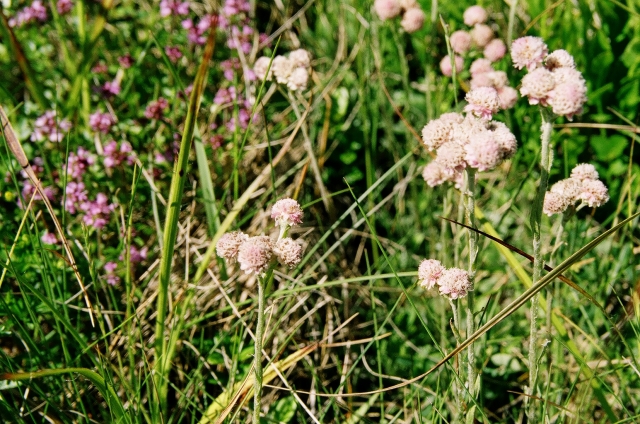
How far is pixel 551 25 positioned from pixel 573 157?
66 centimetres

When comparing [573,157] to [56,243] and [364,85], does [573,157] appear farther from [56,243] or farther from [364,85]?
[56,243]

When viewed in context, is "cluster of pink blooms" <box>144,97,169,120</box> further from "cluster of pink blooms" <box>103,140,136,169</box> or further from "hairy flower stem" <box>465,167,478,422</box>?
"hairy flower stem" <box>465,167,478,422</box>

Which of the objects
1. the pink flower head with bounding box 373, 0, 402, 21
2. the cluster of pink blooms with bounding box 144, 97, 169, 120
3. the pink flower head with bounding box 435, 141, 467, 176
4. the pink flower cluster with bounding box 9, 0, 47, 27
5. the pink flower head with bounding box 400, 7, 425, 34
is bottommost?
the cluster of pink blooms with bounding box 144, 97, 169, 120

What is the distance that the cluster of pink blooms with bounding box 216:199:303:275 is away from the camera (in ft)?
4.77

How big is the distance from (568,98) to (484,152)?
240mm

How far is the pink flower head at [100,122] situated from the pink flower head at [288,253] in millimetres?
1541

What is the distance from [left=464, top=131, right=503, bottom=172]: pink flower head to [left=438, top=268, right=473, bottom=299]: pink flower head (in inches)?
10.8

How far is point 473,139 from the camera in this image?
148 centimetres

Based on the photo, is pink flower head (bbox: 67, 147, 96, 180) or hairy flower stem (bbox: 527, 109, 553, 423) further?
pink flower head (bbox: 67, 147, 96, 180)

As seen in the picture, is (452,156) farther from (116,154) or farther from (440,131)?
(116,154)

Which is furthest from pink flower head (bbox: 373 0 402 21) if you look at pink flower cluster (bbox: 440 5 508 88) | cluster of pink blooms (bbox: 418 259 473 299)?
cluster of pink blooms (bbox: 418 259 473 299)

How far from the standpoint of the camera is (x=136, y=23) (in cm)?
349

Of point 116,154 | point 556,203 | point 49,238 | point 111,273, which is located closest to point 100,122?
point 116,154

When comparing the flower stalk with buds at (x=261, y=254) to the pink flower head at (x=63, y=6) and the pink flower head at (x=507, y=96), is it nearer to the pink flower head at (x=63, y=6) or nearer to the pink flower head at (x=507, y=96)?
the pink flower head at (x=507, y=96)
